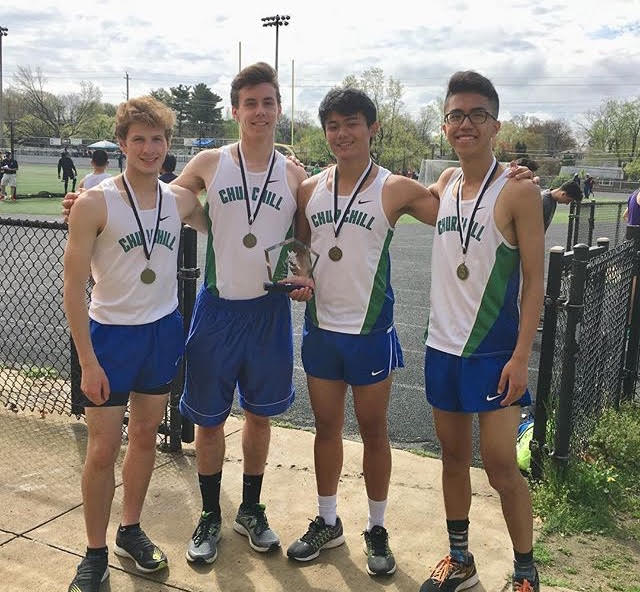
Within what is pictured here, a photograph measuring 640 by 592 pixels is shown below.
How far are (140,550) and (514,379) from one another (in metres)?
1.93

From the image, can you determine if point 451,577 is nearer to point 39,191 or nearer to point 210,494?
point 210,494

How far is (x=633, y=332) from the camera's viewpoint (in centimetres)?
532

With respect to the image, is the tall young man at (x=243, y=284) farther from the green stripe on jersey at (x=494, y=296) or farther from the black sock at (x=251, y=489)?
the green stripe on jersey at (x=494, y=296)

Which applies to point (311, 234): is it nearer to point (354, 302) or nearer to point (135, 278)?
point (354, 302)

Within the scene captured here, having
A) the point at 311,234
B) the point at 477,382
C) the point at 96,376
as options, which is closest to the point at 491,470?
the point at 477,382

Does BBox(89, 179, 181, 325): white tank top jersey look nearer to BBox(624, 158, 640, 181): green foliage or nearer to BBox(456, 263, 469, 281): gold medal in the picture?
BBox(456, 263, 469, 281): gold medal

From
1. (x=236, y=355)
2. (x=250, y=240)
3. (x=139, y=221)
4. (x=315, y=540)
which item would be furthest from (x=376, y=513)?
(x=139, y=221)

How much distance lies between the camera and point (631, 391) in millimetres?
5445

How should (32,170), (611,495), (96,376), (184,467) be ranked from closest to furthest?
1. (96,376)
2. (611,495)
3. (184,467)
4. (32,170)

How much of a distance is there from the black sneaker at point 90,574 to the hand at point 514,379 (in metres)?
1.95

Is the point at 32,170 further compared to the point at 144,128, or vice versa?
the point at 32,170

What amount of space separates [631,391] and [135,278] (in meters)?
4.15

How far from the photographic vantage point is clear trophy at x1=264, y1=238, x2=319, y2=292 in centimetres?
335

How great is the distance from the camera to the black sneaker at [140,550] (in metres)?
3.23
